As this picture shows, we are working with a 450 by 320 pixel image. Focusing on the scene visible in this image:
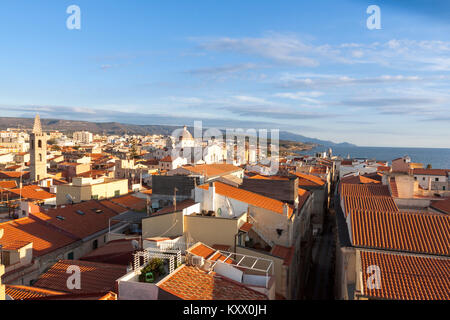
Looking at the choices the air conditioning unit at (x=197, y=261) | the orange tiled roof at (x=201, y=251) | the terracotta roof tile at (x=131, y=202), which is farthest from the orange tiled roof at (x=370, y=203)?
the terracotta roof tile at (x=131, y=202)

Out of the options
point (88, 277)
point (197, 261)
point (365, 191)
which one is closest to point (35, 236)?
point (88, 277)

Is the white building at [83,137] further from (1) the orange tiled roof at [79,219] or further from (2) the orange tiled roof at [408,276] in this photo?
(2) the orange tiled roof at [408,276]

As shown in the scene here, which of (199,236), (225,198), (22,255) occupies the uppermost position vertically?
(225,198)

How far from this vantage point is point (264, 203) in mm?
17953

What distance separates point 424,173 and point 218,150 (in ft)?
128

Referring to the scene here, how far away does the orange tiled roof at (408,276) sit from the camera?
8.99 meters

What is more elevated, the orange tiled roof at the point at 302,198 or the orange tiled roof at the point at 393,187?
the orange tiled roof at the point at 393,187

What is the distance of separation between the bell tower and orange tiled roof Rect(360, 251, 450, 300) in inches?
2042

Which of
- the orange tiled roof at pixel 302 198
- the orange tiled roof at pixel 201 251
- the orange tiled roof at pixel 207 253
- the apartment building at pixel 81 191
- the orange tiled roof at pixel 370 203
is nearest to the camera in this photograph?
the orange tiled roof at pixel 207 253

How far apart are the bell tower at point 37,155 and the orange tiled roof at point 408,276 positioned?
170 feet

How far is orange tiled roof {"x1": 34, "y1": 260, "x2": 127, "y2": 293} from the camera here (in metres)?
11.8

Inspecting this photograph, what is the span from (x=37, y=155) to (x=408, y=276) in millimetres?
54024
